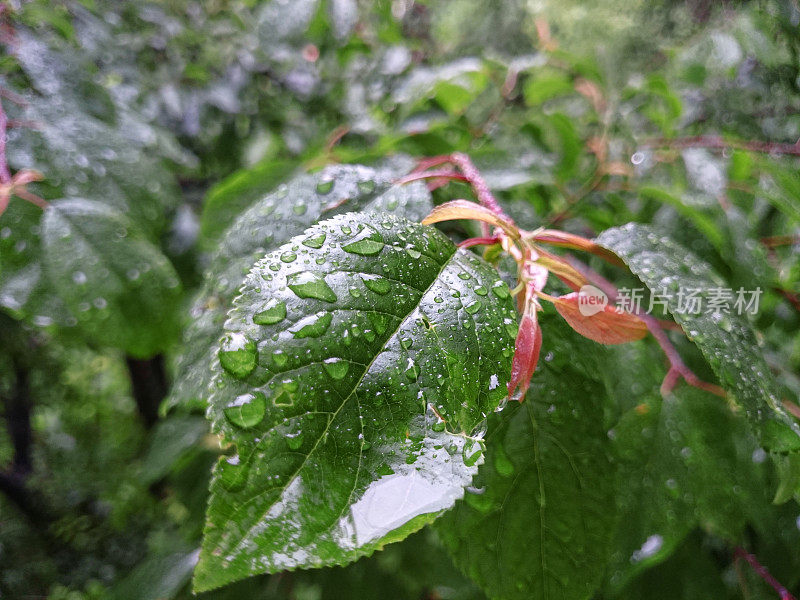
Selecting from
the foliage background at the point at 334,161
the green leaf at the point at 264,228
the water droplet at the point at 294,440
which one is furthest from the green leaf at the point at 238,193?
the water droplet at the point at 294,440

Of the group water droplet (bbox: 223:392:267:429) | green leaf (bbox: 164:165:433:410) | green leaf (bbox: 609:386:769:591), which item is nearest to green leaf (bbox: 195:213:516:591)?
water droplet (bbox: 223:392:267:429)

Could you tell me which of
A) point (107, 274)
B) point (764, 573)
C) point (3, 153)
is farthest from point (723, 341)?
point (3, 153)

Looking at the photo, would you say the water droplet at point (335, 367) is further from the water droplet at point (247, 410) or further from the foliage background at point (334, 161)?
the foliage background at point (334, 161)

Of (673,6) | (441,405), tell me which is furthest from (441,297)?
(673,6)

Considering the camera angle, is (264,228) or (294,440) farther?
(264,228)

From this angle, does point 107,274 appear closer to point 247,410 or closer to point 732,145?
point 247,410
